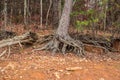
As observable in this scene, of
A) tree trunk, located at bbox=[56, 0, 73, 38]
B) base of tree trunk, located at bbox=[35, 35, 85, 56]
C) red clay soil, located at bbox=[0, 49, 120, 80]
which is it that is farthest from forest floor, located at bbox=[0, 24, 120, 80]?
tree trunk, located at bbox=[56, 0, 73, 38]

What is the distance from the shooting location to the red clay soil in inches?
298

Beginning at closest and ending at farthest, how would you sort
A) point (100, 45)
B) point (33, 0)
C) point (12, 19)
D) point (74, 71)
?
point (74, 71) < point (100, 45) < point (12, 19) < point (33, 0)

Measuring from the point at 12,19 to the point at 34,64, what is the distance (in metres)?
10.9

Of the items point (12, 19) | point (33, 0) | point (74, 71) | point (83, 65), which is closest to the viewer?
point (74, 71)

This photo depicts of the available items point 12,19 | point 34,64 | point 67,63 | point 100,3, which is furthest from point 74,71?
point 12,19

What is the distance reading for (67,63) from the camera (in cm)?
861

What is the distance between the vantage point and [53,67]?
8.12 m

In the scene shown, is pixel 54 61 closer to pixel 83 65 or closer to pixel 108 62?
pixel 83 65

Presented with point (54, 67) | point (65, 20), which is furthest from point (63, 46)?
point (54, 67)

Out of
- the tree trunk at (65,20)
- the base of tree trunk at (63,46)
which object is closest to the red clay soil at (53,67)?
the base of tree trunk at (63,46)

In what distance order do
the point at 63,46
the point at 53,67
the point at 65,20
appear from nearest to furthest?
the point at 53,67
the point at 63,46
the point at 65,20

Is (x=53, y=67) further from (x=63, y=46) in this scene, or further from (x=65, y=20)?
(x=65, y=20)

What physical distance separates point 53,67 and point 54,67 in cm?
3

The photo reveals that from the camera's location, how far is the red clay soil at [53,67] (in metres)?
7.57
